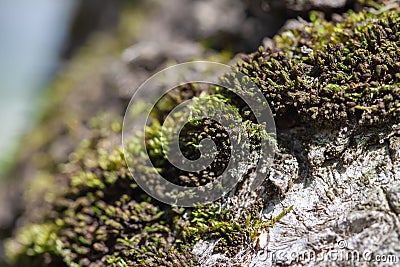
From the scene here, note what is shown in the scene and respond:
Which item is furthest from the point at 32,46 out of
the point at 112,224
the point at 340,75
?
the point at 340,75

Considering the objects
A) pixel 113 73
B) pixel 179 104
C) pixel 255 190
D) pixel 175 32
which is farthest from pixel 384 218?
pixel 175 32

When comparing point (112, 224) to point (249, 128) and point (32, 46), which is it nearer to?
point (249, 128)

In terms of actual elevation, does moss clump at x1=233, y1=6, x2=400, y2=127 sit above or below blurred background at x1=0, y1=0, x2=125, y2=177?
below

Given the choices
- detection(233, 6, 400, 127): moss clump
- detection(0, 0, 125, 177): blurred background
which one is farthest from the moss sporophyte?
detection(0, 0, 125, 177): blurred background

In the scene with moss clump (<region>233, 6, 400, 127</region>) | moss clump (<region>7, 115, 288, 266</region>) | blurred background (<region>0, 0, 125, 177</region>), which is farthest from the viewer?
blurred background (<region>0, 0, 125, 177</region>)

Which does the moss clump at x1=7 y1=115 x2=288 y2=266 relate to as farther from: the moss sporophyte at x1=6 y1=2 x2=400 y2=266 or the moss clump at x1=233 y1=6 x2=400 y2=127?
the moss clump at x1=233 y1=6 x2=400 y2=127

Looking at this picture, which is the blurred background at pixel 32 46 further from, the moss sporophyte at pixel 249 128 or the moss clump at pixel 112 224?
the moss sporophyte at pixel 249 128

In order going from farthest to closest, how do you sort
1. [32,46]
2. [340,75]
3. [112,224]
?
1. [32,46]
2. [112,224]
3. [340,75]
